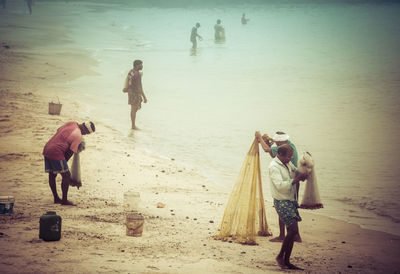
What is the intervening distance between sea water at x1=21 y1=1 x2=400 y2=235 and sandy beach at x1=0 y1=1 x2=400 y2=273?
3.99 feet

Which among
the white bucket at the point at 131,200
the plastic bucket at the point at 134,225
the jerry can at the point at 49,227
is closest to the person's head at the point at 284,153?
the plastic bucket at the point at 134,225

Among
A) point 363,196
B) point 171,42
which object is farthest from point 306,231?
point 171,42

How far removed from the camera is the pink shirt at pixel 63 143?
7.21 m

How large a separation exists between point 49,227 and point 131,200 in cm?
152

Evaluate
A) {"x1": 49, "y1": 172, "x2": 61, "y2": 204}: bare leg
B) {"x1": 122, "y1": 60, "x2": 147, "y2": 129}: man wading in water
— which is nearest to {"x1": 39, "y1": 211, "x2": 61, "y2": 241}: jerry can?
{"x1": 49, "y1": 172, "x2": 61, "y2": 204}: bare leg

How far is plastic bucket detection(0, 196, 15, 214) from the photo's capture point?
22.4 ft

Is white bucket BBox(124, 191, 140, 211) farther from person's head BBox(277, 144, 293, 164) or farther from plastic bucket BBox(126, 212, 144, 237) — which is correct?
person's head BBox(277, 144, 293, 164)

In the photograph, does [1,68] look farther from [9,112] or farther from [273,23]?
[273,23]

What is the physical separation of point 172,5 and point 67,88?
71.3 metres

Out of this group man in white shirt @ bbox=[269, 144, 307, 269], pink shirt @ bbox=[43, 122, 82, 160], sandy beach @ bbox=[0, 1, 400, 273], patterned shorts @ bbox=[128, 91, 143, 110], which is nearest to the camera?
sandy beach @ bbox=[0, 1, 400, 273]

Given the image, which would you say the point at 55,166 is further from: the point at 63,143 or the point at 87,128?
the point at 87,128

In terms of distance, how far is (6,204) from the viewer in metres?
6.87

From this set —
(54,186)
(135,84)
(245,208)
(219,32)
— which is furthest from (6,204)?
(219,32)

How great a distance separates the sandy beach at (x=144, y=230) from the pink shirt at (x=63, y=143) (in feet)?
2.69
